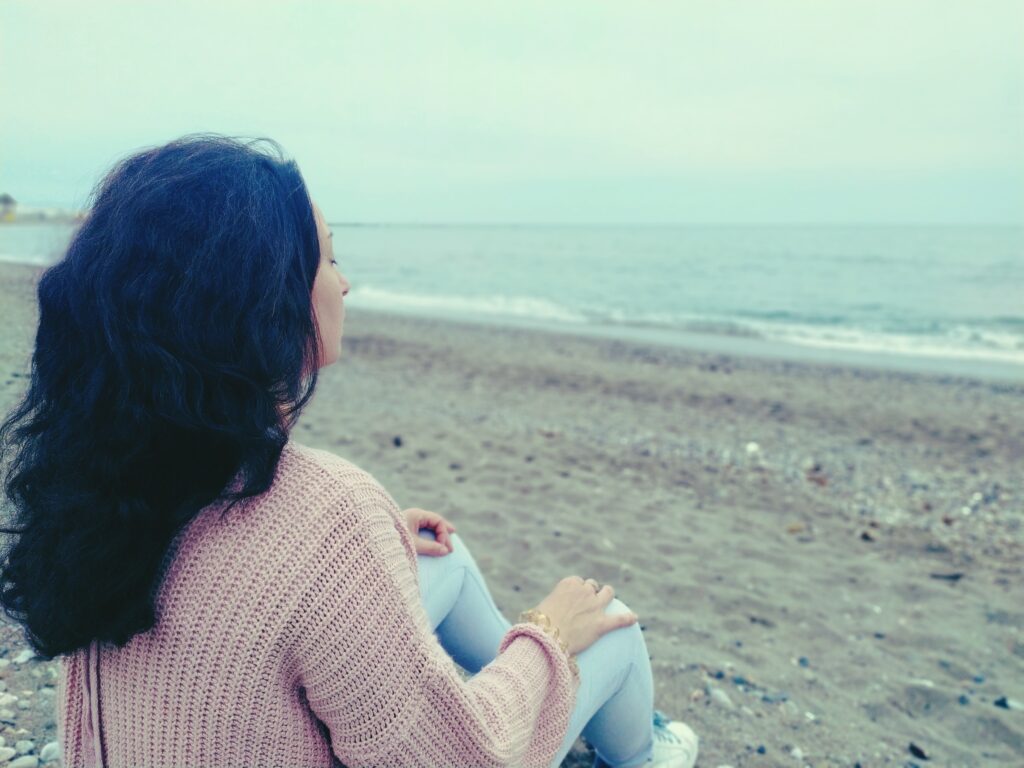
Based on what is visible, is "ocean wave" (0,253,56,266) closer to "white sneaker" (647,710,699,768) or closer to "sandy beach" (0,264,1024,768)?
"sandy beach" (0,264,1024,768)

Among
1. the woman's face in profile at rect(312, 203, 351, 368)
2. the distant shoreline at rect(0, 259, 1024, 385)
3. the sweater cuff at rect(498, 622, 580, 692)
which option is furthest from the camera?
the distant shoreline at rect(0, 259, 1024, 385)

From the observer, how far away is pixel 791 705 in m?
2.91

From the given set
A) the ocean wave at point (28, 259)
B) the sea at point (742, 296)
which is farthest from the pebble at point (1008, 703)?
the ocean wave at point (28, 259)

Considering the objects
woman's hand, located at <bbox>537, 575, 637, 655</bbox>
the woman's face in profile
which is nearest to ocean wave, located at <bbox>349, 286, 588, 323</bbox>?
woman's hand, located at <bbox>537, 575, 637, 655</bbox>

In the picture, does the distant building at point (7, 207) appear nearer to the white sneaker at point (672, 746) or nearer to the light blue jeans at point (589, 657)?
the light blue jeans at point (589, 657)

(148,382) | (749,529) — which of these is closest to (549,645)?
(148,382)

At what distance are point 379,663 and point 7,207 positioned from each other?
3087 millimetres

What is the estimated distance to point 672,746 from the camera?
2.16 meters

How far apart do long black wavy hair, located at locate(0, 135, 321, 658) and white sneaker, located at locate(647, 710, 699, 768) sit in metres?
1.46

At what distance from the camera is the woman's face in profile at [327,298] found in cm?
129

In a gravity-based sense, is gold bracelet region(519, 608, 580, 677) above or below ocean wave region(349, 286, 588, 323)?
above

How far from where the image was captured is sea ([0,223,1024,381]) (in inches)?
573

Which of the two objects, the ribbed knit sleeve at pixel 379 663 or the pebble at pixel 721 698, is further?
the pebble at pixel 721 698

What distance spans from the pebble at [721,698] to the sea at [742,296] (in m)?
1.97
